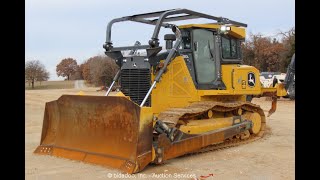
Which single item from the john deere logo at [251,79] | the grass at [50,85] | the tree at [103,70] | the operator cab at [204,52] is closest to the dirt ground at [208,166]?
the john deere logo at [251,79]

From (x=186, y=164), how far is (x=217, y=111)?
6.89 feet

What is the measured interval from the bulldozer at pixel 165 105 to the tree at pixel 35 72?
39844 millimetres

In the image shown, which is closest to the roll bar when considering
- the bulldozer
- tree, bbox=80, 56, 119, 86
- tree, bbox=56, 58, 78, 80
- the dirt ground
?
the bulldozer

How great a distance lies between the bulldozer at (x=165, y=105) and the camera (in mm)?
6590

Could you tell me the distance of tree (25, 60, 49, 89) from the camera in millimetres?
46156

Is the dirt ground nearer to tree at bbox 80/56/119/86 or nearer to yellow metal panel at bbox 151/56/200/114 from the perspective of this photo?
yellow metal panel at bbox 151/56/200/114

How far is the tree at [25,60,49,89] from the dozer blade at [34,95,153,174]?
131 feet

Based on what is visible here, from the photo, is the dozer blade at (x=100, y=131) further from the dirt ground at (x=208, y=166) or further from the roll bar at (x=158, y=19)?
the roll bar at (x=158, y=19)

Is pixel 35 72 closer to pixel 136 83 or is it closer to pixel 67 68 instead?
pixel 67 68

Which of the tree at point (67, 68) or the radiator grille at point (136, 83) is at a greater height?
the tree at point (67, 68)

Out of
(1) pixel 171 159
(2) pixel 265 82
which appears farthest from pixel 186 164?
(2) pixel 265 82

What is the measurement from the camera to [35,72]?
159 feet

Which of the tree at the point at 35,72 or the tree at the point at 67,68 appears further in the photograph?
the tree at the point at 67,68
